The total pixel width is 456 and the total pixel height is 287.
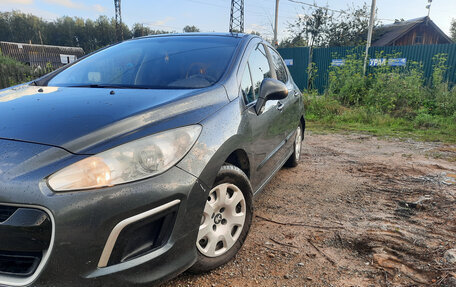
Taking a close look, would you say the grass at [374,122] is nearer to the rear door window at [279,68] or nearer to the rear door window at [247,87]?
the rear door window at [279,68]

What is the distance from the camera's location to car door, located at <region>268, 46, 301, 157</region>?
326 cm

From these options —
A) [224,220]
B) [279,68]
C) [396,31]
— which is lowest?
[224,220]

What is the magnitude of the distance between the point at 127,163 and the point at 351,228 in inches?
78.4

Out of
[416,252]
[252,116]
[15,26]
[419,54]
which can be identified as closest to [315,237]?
[416,252]

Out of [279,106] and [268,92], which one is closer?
[268,92]

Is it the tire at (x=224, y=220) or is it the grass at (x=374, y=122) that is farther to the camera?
the grass at (x=374, y=122)

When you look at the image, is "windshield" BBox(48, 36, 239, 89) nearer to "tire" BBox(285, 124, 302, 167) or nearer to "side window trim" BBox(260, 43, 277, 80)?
"side window trim" BBox(260, 43, 277, 80)

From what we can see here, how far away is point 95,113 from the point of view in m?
1.64

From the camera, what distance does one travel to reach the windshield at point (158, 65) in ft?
7.62

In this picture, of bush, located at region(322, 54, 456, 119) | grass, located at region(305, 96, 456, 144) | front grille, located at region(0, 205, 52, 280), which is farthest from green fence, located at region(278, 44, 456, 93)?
front grille, located at region(0, 205, 52, 280)

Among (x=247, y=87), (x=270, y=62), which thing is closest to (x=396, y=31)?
(x=270, y=62)

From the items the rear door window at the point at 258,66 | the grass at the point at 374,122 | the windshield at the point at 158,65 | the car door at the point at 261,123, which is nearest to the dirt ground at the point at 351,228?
the car door at the point at 261,123

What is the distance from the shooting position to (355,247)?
2309 mm

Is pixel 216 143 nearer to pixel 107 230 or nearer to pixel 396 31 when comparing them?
pixel 107 230
